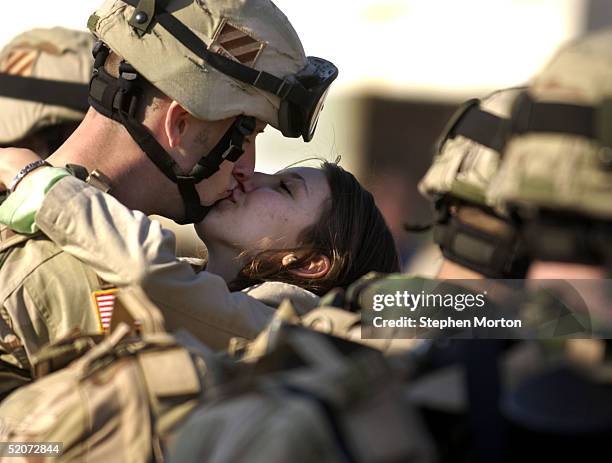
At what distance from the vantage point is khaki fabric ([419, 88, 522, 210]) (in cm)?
230

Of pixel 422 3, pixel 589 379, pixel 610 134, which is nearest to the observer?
pixel 589 379

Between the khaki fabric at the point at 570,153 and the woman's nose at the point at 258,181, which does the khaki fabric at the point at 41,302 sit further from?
the khaki fabric at the point at 570,153

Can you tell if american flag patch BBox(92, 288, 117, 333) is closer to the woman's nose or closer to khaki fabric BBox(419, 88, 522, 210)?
khaki fabric BBox(419, 88, 522, 210)

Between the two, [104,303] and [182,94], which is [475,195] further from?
[182,94]

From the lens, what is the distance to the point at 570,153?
73.8 inches

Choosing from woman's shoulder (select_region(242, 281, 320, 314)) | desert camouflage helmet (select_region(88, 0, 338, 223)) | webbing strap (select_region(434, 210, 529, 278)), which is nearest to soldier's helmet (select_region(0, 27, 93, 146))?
desert camouflage helmet (select_region(88, 0, 338, 223))

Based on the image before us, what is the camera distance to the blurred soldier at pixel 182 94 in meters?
3.52

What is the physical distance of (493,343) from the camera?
1781 mm

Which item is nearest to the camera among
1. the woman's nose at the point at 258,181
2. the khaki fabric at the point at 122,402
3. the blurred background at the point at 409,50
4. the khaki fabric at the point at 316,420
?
the khaki fabric at the point at 316,420

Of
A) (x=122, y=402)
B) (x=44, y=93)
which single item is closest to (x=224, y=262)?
(x=44, y=93)

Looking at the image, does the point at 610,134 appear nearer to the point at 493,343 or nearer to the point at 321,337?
the point at 493,343

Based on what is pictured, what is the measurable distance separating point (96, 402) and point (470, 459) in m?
0.79

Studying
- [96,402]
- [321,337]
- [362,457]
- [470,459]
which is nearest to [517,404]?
[470,459]

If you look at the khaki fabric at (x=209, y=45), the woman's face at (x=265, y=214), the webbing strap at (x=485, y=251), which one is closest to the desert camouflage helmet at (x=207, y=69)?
Result: the khaki fabric at (x=209, y=45)
